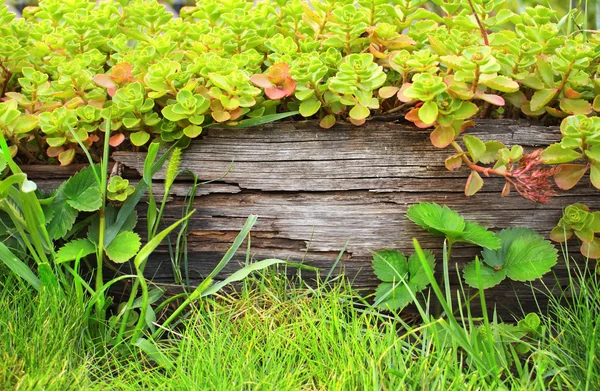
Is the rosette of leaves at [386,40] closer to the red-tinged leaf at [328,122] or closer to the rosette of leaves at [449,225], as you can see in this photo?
the red-tinged leaf at [328,122]

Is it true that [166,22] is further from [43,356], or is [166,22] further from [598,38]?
[598,38]

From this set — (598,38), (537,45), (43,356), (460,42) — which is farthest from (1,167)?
(598,38)

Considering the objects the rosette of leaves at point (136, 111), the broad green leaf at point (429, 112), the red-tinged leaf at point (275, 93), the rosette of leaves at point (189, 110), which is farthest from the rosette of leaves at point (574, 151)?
the rosette of leaves at point (136, 111)

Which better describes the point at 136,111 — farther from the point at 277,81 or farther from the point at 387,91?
the point at 387,91

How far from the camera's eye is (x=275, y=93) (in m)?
1.94

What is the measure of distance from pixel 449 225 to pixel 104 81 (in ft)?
3.78

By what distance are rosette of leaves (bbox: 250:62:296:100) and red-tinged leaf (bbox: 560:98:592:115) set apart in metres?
0.83

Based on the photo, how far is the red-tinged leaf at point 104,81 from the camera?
2000 mm

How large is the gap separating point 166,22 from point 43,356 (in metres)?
1.40

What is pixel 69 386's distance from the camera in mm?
1549

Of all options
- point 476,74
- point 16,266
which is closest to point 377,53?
point 476,74

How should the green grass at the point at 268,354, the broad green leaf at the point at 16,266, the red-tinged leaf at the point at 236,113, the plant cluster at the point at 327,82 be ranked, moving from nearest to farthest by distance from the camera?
the green grass at the point at 268,354
the broad green leaf at the point at 16,266
the plant cluster at the point at 327,82
the red-tinged leaf at the point at 236,113

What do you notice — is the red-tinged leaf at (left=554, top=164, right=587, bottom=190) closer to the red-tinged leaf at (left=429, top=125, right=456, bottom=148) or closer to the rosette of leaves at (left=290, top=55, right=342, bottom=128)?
the red-tinged leaf at (left=429, top=125, right=456, bottom=148)

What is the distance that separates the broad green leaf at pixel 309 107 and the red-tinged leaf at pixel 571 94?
76 cm
